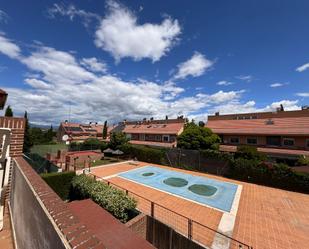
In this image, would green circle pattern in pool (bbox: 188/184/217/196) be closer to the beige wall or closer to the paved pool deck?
the paved pool deck

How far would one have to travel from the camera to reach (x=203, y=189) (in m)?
15.3

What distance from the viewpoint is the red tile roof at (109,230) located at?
14.5 feet

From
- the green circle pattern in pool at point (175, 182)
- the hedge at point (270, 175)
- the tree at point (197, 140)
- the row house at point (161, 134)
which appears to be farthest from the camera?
the row house at point (161, 134)

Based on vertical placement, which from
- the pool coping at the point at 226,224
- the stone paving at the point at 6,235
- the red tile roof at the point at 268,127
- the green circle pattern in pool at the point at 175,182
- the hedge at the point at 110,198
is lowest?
the pool coping at the point at 226,224

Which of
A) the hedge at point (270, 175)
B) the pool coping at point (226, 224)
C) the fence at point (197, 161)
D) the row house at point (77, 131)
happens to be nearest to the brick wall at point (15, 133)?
the pool coping at point (226, 224)

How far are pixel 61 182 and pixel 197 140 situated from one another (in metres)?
18.1

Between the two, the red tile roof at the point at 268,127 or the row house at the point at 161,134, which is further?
the row house at the point at 161,134

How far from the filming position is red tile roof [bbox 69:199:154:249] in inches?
174

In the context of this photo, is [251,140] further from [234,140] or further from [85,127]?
[85,127]

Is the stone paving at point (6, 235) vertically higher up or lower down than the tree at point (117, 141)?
lower down

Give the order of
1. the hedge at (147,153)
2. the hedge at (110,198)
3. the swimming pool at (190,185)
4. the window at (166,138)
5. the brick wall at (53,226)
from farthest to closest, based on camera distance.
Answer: the window at (166,138)
the hedge at (147,153)
the swimming pool at (190,185)
the hedge at (110,198)
the brick wall at (53,226)

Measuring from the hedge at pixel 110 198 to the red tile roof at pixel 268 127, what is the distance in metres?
23.1

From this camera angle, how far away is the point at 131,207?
827cm

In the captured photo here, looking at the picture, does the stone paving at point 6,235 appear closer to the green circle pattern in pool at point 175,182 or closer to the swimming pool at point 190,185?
the swimming pool at point 190,185
